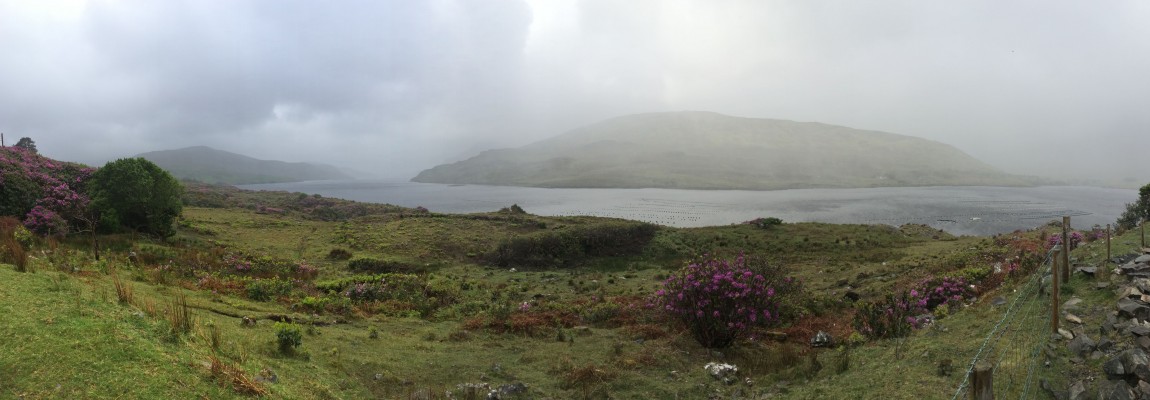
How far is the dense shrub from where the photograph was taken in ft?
108

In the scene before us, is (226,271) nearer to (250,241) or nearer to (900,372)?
(250,241)

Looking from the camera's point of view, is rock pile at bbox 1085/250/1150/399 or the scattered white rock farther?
the scattered white rock

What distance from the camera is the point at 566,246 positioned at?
113 ft

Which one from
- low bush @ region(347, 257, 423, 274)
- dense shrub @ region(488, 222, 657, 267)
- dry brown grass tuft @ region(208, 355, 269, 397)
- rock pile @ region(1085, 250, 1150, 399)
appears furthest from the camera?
dense shrub @ region(488, 222, 657, 267)

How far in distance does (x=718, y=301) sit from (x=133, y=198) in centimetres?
3190

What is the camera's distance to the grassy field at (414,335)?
18.4 feet

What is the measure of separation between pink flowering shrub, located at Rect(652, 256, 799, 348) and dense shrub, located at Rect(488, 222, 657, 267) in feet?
64.6

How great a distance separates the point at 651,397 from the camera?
9.81 metres

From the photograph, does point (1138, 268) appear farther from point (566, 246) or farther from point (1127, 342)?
point (566, 246)

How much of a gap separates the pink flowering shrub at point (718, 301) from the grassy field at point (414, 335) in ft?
1.93

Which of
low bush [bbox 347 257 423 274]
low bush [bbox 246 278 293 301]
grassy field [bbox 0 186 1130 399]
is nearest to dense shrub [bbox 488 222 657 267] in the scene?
grassy field [bbox 0 186 1130 399]

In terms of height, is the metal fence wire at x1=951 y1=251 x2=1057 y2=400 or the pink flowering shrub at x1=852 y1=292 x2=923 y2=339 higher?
the metal fence wire at x1=951 y1=251 x2=1057 y2=400

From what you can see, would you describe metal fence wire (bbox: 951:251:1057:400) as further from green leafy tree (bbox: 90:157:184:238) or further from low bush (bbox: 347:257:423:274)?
green leafy tree (bbox: 90:157:184:238)

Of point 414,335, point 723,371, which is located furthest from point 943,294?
point 414,335
